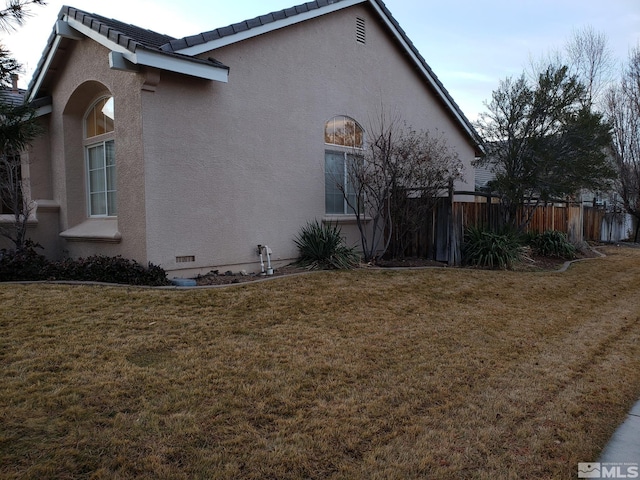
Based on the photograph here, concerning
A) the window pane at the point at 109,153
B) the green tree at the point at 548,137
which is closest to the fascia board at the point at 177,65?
the window pane at the point at 109,153

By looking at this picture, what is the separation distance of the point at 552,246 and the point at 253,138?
10.3 meters

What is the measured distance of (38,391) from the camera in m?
3.74

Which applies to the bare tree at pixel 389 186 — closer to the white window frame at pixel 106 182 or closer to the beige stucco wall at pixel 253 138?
the beige stucco wall at pixel 253 138

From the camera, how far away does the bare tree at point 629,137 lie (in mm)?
22547

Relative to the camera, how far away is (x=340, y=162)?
11.7 meters

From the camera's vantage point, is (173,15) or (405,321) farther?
(173,15)

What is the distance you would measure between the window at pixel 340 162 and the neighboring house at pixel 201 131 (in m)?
0.05

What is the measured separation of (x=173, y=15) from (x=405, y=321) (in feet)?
33.8

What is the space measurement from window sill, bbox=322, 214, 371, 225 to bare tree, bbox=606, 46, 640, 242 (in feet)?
56.7

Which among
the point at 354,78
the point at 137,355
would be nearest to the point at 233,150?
the point at 354,78

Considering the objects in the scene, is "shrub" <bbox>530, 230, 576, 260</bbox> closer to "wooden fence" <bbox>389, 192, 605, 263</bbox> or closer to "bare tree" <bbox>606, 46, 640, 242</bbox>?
"wooden fence" <bbox>389, 192, 605, 263</bbox>

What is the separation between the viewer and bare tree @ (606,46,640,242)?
888 inches

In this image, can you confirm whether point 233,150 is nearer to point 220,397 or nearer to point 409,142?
point 409,142

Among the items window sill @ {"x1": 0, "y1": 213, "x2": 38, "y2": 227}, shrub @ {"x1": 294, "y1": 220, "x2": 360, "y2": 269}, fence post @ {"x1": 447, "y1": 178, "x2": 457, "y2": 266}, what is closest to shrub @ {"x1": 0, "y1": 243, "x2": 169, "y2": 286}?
window sill @ {"x1": 0, "y1": 213, "x2": 38, "y2": 227}
